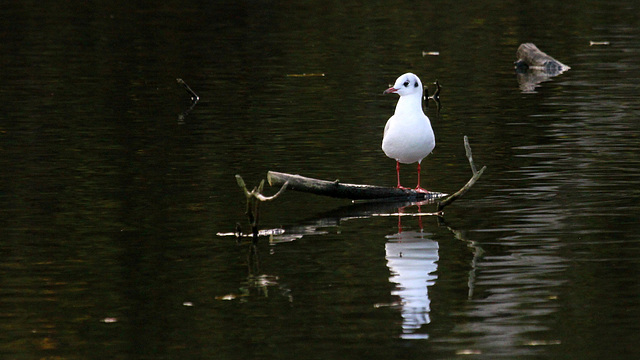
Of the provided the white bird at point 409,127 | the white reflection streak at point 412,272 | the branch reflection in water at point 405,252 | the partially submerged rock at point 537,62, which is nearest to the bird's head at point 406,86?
the white bird at point 409,127

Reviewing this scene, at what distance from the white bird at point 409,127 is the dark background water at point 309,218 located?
0.79m

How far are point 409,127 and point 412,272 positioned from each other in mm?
3648

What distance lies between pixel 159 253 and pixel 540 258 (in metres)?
4.22

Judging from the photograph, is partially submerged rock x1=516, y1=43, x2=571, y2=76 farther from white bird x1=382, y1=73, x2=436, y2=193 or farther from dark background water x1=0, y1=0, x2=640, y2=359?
white bird x1=382, y1=73, x2=436, y2=193

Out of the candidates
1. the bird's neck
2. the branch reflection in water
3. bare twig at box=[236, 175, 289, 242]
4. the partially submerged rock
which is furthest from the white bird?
the partially submerged rock

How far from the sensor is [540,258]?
12.6 meters

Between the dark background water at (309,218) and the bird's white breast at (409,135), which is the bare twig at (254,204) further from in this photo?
the bird's white breast at (409,135)

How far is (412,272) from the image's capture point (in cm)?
1216

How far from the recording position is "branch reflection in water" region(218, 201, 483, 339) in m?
10.9

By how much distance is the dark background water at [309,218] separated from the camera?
33.6 feet

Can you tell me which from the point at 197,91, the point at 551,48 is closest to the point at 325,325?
the point at 197,91

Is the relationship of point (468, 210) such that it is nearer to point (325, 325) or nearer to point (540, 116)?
point (325, 325)

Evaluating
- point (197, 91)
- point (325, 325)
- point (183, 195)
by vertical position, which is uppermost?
point (197, 91)

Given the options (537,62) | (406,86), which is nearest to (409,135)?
(406,86)
